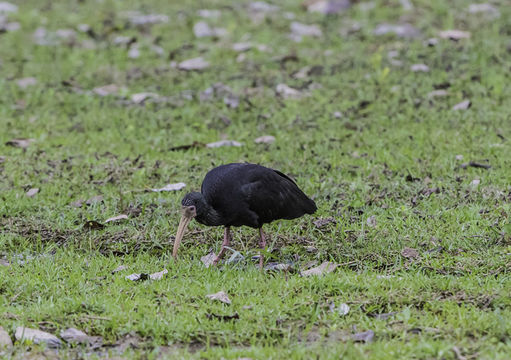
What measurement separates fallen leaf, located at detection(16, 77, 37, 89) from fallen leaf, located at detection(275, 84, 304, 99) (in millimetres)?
3429

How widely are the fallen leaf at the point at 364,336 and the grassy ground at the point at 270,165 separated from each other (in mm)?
57

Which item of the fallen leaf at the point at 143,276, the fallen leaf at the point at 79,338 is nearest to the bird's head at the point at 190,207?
the fallen leaf at the point at 143,276

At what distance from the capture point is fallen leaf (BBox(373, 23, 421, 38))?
11695 millimetres

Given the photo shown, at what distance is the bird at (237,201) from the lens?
215 inches

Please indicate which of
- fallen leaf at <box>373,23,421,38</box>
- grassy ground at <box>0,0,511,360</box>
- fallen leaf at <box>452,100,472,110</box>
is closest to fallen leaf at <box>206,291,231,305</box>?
grassy ground at <box>0,0,511,360</box>

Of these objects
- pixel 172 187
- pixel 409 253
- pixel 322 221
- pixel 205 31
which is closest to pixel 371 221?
pixel 322 221

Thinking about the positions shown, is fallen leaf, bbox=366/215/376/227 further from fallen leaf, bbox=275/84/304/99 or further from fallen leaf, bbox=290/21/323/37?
fallen leaf, bbox=290/21/323/37

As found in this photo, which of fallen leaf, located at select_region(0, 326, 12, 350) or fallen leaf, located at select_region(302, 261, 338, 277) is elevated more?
fallen leaf, located at select_region(0, 326, 12, 350)

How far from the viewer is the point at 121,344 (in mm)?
4223

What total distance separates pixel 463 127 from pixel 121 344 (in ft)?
17.8

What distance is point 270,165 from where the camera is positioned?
7.68m

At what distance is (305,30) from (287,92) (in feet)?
9.00

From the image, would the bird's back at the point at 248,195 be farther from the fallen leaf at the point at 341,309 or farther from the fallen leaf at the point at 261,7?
the fallen leaf at the point at 261,7

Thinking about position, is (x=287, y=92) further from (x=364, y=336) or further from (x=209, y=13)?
(x=364, y=336)
